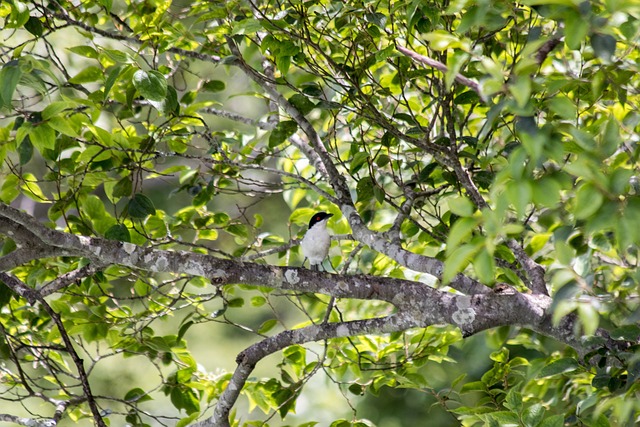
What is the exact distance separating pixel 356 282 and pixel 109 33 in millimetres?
1369

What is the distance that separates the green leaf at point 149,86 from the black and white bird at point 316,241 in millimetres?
1075

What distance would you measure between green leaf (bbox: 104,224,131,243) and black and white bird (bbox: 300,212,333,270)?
782mm

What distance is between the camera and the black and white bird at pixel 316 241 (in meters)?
2.86

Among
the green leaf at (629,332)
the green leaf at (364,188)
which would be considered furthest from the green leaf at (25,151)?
the green leaf at (629,332)

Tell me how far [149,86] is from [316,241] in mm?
1130

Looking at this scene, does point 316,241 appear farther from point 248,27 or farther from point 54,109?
point 54,109

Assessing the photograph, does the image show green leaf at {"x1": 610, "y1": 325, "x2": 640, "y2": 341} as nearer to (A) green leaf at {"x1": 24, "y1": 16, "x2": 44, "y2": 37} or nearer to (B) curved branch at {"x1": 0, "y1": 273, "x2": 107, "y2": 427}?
(B) curved branch at {"x1": 0, "y1": 273, "x2": 107, "y2": 427}

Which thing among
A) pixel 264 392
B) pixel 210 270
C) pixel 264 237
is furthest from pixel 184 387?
pixel 210 270

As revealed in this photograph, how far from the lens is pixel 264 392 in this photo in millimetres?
2766

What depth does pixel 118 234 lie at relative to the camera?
7.45ft

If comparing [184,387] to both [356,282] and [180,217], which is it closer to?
[180,217]

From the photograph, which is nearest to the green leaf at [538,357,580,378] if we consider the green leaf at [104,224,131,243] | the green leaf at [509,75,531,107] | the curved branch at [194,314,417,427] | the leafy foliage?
the leafy foliage

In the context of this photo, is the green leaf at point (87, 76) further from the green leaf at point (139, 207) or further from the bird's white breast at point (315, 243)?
the bird's white breast at point (315, 243)

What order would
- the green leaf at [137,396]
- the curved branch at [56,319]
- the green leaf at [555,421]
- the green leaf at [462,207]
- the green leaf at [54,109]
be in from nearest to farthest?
the green leaf at [462,207], the green leaf at [555,421], the green leaf at [54,109], the curved branch at [56,319], the green leaf at [137,396]
